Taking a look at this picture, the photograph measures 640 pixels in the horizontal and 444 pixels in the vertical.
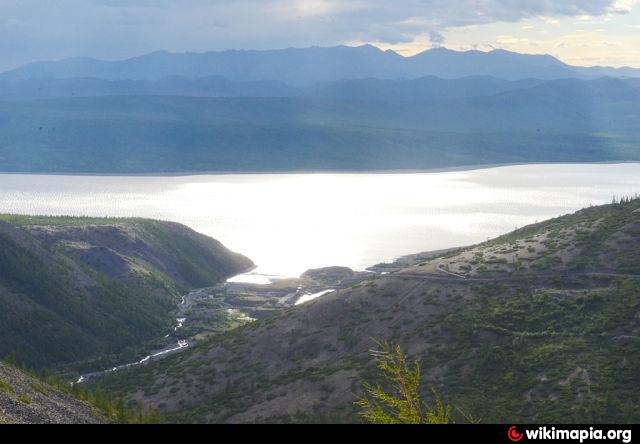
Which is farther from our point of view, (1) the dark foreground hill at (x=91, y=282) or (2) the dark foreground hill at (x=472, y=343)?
(1) the dark foreground hill at (x=91, y=282)
